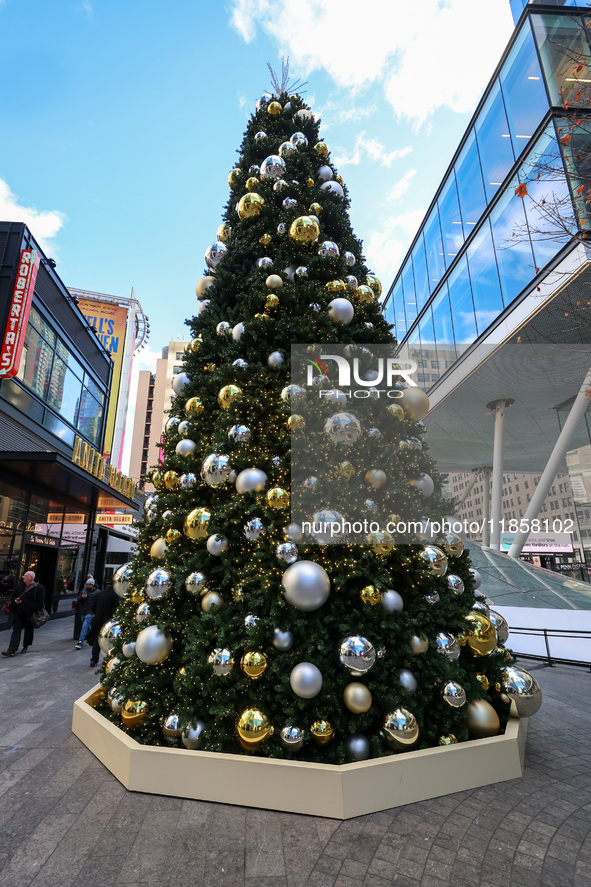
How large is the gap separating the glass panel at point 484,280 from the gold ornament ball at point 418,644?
17.5 m

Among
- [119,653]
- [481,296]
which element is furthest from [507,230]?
[119,653]

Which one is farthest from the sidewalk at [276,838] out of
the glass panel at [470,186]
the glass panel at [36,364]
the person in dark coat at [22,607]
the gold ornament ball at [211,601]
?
the glass panel at [470,186]

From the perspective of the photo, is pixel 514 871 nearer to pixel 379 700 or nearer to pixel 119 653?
pixel 379 700

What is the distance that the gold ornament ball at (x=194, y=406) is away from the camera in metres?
4.98

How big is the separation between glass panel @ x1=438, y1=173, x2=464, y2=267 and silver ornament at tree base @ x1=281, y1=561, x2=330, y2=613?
22.9 m

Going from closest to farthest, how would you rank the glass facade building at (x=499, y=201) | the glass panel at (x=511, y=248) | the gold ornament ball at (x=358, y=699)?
1. the gold ornament ball at (x=358, y=699)
2. the glass facade building at (x=499, y=201)
3. the glass panel at (x=511, y=248)

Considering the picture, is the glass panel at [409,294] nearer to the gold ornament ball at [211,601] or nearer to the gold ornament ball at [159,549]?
the gold ornament ball at [159,549]

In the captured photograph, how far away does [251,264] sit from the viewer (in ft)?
19.2

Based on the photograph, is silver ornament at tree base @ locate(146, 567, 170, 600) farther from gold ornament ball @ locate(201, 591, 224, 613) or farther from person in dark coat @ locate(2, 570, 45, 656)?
person in dark coat @ locate(2, 570, 45, 656)

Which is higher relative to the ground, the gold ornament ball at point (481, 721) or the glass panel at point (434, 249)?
the glass panel at point (434, 249)

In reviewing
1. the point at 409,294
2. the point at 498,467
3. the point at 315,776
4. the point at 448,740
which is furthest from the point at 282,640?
the point at 409,294

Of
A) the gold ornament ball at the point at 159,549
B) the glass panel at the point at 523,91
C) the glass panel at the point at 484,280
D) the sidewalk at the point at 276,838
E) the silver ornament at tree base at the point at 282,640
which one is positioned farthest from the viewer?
the glass panel at the point at 484,280

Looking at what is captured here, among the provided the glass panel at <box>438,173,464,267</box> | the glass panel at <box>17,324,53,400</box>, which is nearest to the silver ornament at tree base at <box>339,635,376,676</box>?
the glass panel at <box>17,324,53,400</box>

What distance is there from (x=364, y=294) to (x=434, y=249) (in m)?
23.7
